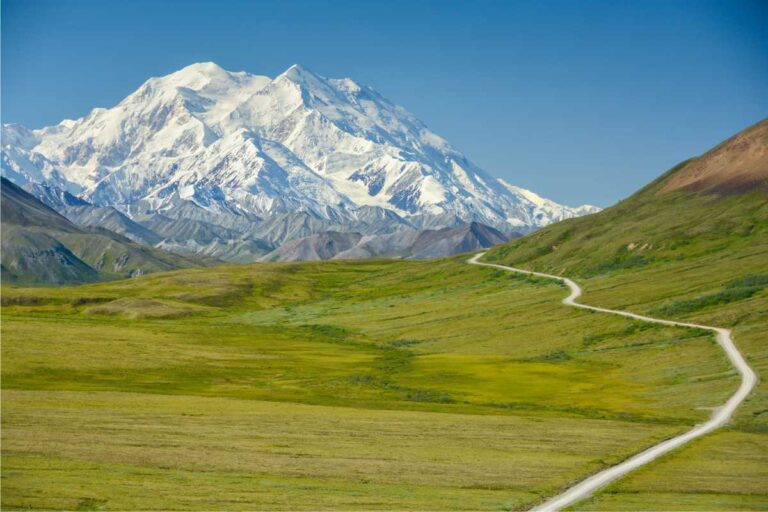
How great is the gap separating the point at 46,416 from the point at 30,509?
31.3 meters

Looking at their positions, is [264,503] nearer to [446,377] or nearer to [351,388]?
[351,388]

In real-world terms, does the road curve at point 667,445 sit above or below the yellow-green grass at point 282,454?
below

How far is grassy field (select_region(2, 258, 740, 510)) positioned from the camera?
189 feet

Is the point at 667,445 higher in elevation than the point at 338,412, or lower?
lower

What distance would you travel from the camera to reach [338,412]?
312 feet

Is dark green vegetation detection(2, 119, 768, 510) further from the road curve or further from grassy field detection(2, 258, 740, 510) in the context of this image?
the road curve

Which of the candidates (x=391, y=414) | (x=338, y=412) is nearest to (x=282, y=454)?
(x=338, y=412)

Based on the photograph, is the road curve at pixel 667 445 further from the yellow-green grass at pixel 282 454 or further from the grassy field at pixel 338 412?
the yellow-green grass at pixel 282 454

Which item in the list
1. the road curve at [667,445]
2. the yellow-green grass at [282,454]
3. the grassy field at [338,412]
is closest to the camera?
the yellow-green grass at [282,454]

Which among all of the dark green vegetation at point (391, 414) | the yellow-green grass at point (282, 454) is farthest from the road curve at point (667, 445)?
the yellow-green grass at point (282, 454)

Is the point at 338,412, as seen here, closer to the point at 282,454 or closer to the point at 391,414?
the point at 391,414

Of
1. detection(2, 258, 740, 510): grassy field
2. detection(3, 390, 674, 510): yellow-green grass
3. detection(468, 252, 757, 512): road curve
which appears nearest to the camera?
detection(3, 390, 674, 510): yellow-green grass

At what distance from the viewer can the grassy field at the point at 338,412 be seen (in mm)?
57656

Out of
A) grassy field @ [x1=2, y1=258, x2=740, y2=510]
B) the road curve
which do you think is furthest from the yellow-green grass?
the road curve
